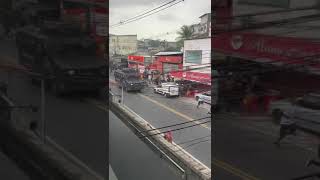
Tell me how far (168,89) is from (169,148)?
0.94ft

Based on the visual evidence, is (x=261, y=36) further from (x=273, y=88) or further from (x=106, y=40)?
(x=106, y=40)

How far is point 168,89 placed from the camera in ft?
5.91

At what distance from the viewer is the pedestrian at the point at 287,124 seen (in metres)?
1.50

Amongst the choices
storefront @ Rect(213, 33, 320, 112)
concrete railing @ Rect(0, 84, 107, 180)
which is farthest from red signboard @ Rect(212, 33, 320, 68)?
concrete railing @ Rect(0, 84, 107, 180)

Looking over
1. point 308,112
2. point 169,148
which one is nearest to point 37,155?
point 169,148

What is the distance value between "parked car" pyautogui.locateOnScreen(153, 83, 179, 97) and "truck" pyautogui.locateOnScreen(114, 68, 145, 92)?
0.08 metres

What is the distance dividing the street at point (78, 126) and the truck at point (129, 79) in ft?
0.57

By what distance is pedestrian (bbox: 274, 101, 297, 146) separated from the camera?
1.50m

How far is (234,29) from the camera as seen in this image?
1608 millimetres

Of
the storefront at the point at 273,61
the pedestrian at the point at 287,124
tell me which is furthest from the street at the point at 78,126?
the pedestrian at the point at 287,124

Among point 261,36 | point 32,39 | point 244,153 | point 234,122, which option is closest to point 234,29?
point 261,36

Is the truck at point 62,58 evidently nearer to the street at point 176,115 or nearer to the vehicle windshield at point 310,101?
the street at point 176,115

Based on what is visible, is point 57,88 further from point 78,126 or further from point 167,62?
point 167,62

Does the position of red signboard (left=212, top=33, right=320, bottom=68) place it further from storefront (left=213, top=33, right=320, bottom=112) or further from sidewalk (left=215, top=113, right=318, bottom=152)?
sidewalk (left=215, top=113, right=318, bottom=152)
